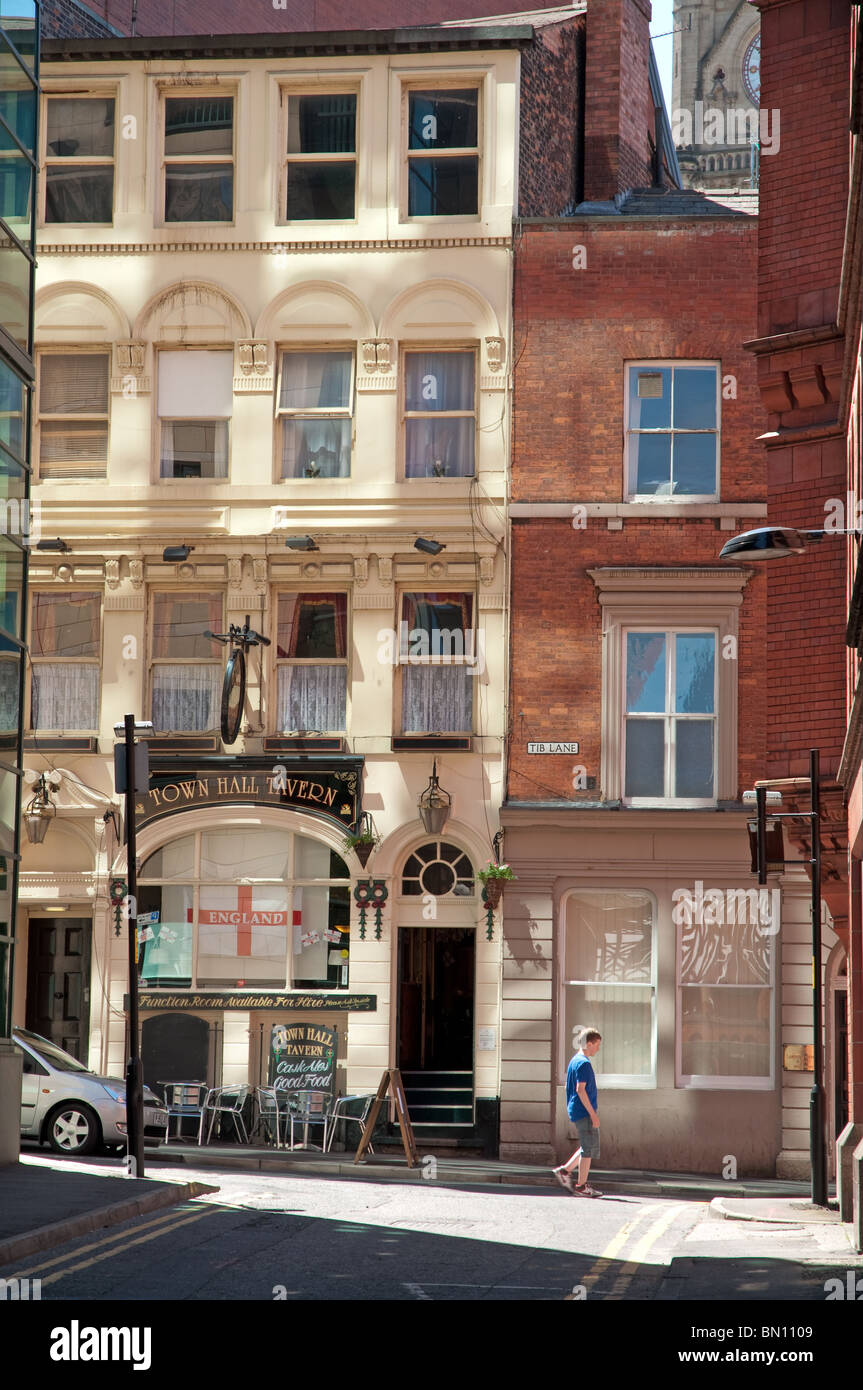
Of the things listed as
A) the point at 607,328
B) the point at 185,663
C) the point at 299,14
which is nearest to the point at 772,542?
the point at 607,328

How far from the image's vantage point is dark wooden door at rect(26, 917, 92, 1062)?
26906 millimetres

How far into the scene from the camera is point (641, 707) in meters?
25.8

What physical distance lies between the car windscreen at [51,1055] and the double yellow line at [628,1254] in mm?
7337

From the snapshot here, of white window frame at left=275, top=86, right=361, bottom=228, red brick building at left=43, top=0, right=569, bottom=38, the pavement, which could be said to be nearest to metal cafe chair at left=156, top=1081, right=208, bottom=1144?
the pavement

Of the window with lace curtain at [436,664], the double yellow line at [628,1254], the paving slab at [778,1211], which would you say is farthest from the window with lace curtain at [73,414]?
the paving slab at [778,1211]

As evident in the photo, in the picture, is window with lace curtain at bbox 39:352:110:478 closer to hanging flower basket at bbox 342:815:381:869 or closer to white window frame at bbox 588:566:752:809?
hanging flower basket at bbox 342:815:381:869

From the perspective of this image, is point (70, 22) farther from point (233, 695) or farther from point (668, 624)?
point (668, 624)

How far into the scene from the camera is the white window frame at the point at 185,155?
90.0 ft

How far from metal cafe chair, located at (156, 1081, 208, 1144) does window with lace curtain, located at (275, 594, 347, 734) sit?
514cm

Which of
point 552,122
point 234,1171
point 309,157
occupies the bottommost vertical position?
point 234,1171

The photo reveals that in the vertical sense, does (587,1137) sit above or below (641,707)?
below

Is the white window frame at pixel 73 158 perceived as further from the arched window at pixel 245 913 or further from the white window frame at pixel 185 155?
the arched window at pixel 245 913

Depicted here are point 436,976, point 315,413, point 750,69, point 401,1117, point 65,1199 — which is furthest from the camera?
point 750,69

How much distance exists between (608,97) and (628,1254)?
2132cm
